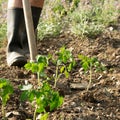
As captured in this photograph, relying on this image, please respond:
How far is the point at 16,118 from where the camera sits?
2.45 m

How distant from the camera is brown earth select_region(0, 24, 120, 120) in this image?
258cm

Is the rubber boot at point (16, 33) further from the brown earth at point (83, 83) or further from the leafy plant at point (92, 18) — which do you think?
the leafy plant at point (92, 18)

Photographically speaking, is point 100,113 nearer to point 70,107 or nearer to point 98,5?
point 70,107

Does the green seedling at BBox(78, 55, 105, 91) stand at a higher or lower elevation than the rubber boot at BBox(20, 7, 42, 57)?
lower

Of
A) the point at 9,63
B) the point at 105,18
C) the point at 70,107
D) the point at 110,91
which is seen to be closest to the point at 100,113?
the point at 70,107

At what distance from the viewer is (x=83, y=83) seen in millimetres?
3164

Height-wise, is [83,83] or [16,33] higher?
[16,33]

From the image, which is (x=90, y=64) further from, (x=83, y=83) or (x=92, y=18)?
(x=92, y=18)

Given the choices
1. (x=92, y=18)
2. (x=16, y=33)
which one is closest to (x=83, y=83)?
(x=16, y=33)

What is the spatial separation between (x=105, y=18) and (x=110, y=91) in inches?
73.5

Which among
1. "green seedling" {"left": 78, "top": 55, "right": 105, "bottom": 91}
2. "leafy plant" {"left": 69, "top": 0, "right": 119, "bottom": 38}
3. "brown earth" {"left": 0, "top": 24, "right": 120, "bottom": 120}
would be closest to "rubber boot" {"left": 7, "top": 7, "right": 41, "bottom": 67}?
"brown earth" {"left": 0, "top": 24, "right": 120, "bottom": 120}

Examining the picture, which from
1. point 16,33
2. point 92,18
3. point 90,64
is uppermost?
point 92,18

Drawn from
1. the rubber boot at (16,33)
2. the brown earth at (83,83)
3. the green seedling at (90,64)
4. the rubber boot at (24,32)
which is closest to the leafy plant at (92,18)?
the brown earth at (83,83)

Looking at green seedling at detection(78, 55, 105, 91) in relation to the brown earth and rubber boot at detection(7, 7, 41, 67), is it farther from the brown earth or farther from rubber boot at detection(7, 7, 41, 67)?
rubber boot at detection(7, 7, 41, 67)
